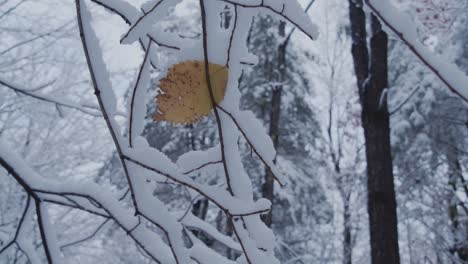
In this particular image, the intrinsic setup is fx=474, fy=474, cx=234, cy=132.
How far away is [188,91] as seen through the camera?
55 cm

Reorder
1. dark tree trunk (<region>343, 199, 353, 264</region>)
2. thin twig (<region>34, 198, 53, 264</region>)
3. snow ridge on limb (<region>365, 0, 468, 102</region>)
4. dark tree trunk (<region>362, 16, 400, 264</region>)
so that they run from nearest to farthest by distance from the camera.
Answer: snow ridge on limb (<region>365, 0, 468, 102</region>) < thin twig (<region>34, 198, 53, 264</region>) < dark tree trunk (<region>362, 16, 400, 264</region>) < dark tree trunk (<region>343, 199, 353, 264</region>)

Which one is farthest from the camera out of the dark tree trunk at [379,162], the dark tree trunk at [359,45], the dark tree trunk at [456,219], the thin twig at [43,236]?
the dark tree trunk at [456,219]

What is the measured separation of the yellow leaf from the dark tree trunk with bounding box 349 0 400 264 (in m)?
2.92

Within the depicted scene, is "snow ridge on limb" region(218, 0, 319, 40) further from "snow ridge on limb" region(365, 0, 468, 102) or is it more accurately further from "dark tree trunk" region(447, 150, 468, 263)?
"dark tree trunk" region(447, 150, 468, 263)

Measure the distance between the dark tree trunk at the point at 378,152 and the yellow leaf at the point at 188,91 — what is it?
2915mm

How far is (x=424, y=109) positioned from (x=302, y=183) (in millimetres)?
3676

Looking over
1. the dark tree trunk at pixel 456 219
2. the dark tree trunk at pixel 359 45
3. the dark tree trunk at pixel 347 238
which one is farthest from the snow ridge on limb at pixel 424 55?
the dark tree trunk at pixel 347 238

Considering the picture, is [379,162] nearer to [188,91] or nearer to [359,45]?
[359,45]

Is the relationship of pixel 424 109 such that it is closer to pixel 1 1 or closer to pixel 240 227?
pixel 1 1

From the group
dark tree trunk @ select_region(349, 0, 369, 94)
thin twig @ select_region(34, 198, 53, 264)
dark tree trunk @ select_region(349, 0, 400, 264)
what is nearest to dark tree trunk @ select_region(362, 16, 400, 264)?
dark tree trunk @ select_region(349, 0, 400, 264)

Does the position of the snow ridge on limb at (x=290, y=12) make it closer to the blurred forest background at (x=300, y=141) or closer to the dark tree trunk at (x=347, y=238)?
the blurred forest background at (x=300, y=141)

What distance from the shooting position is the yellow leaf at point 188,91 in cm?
54

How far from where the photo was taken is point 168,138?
11555 mm

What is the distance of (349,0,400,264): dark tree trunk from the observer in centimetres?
320
